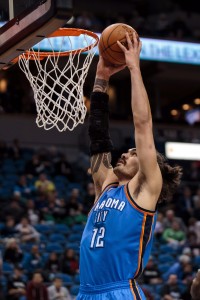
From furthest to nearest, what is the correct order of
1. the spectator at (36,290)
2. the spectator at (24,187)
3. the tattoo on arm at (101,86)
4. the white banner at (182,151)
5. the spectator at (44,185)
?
the white banner at (182,151) < the spectator at (44,185) < the spectator at (24,187) < the spectator at (36,290) < the tattoo on arm at (101,86)

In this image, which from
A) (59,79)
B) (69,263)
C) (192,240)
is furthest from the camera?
(192,240)

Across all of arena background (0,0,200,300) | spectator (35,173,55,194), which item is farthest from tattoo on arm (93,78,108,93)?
spectator (35,173,55,194)

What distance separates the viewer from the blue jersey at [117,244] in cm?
445

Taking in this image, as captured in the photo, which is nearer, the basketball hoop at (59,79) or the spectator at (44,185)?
the basketball hoop at (59,79)

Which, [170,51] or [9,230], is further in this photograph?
[170,51]

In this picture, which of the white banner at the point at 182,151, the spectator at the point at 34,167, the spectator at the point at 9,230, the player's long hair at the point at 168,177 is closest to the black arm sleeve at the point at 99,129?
the player's long hair at the point at 168,177

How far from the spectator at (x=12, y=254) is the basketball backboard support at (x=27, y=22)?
288 inches

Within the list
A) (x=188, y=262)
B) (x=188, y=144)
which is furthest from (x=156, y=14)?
(x=188, y=262)

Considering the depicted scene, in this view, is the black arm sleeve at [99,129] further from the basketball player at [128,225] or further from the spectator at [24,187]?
the spectator at [24,187]

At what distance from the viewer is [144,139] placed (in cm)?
438

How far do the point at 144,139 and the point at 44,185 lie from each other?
11.6 metres

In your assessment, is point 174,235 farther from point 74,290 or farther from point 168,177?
point 168,177

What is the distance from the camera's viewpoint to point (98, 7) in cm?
2531

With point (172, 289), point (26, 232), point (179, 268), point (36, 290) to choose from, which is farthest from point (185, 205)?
point (36, 290)
